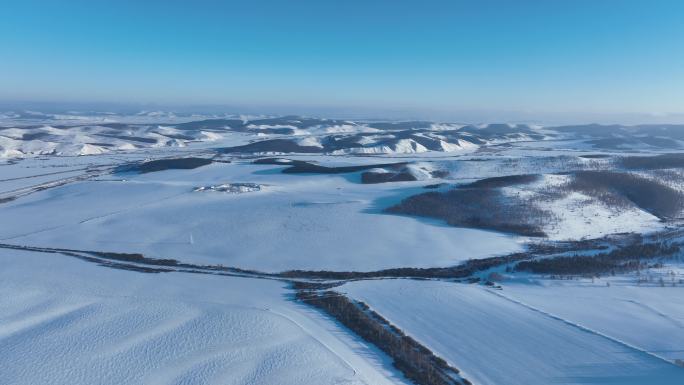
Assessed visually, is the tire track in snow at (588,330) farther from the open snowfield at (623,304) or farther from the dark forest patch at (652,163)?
the dark forest patch at (652,163)

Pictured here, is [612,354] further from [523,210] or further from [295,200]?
[295,200]

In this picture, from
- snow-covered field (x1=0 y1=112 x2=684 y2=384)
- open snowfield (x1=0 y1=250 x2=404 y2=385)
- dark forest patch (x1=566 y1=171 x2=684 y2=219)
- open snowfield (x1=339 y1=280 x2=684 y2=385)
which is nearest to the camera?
open snowfield (x1=339 y1=280 x2=684 y2=385)

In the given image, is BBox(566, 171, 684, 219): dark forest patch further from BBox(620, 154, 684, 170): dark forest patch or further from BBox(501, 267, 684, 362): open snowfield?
BBox(501, 267, 684, 362): open snowfield

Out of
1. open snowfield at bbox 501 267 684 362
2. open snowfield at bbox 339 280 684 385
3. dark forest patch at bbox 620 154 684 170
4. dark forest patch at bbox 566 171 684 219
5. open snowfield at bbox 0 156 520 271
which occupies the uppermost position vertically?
dark forest patch at bbox 620 154 684 170

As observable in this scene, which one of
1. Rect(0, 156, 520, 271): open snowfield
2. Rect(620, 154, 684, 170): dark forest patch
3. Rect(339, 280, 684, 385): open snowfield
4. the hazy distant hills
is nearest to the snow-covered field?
Rect(339, 280, 684, 385): open snowfield

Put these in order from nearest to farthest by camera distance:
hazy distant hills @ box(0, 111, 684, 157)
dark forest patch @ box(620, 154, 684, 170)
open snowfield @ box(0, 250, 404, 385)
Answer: open snowfield @ box(0, 250, 404, 385), dark forest patch @ box(620, 154, 684, 170), hazy distant hills @ box(0, 111, 684, 157)

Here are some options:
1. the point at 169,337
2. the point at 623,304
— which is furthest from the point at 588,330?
the point at 169,337
